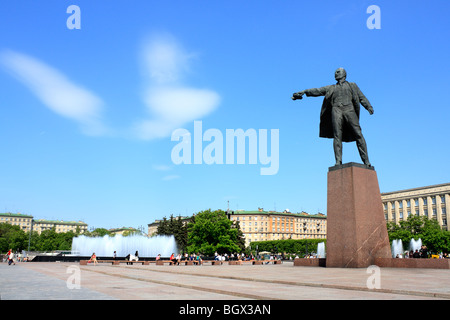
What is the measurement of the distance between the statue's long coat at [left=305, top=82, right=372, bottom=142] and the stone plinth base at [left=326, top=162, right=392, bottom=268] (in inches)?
76.0

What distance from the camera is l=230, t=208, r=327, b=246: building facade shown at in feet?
468

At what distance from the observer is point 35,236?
13850 cm

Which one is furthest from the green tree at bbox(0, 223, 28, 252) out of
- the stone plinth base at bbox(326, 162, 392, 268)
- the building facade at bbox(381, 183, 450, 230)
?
the stone plinth base at bbox(326, 162, 392, 268)

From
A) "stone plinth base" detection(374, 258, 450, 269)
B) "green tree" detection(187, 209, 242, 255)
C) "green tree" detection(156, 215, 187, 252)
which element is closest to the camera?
"stone plinth base" detection(374, 258, 450, 269)

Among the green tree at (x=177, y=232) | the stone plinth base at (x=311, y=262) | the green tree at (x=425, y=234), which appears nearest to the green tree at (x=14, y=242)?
the green tree at (x=177, y=232)

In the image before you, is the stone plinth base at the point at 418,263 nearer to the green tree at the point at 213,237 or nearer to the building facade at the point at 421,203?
the green tree at the point at 213,237

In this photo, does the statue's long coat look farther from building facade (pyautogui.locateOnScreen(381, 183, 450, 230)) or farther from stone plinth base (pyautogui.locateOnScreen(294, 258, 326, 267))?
building facade (pyautogui.locateOnScreen(381, 183, 450, 230))

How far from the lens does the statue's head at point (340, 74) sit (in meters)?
16.5

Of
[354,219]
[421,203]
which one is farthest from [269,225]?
[354,219]
